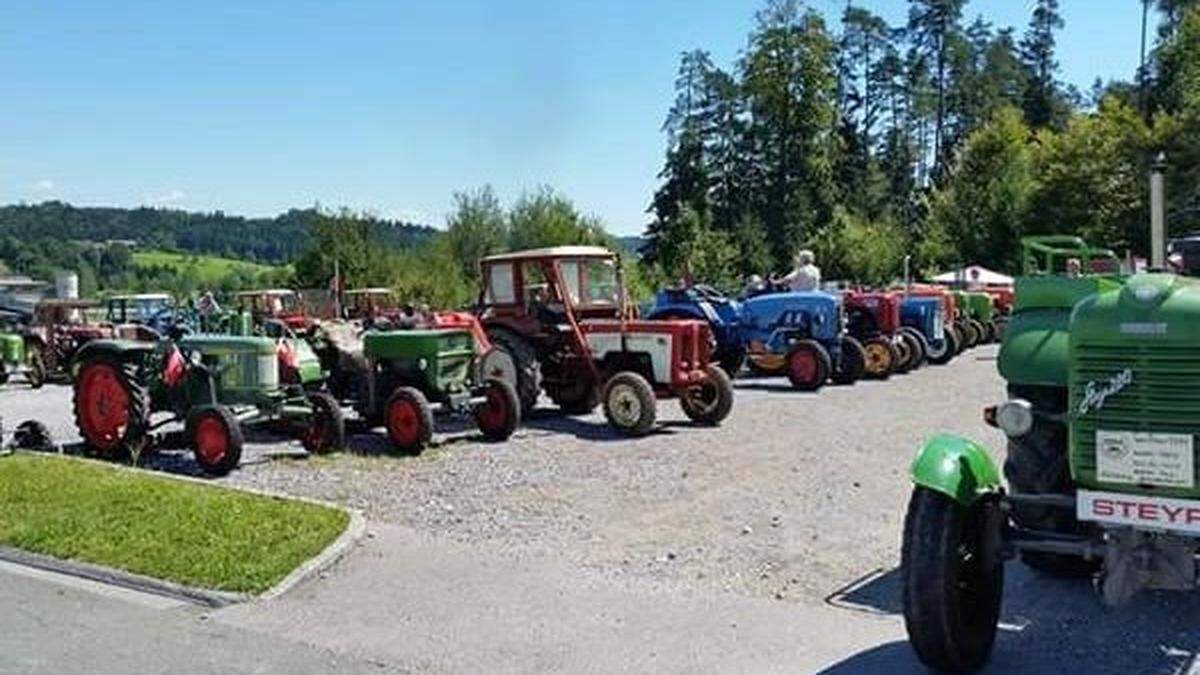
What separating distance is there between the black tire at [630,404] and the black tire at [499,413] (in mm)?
1091

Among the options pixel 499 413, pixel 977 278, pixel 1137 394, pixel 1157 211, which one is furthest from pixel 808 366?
pixel 977 278

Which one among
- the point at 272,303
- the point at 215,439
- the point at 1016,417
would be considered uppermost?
the point at 272,303

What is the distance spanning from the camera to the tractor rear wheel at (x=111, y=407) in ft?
36.4

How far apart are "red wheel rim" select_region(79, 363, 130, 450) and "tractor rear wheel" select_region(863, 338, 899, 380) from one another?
11396 mm

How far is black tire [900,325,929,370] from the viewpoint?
19922 mm

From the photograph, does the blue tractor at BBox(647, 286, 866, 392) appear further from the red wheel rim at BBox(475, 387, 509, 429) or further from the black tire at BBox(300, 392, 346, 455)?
the black tire at BBox(300, 392, 346, 455)

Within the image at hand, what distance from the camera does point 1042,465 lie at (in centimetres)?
557

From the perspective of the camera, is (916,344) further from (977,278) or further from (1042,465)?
(977,278)

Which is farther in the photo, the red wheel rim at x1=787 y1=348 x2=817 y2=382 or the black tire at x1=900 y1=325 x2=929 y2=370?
the black tire at x1=900 y1=325 x2=929 y2=370

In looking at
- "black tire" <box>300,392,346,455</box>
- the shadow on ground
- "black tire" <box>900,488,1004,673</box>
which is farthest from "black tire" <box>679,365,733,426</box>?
"black tire" <box>900,488,1004,673</box>

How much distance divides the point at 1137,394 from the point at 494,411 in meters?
7.97

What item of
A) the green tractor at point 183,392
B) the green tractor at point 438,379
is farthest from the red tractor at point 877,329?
the green tractor at point 183,392

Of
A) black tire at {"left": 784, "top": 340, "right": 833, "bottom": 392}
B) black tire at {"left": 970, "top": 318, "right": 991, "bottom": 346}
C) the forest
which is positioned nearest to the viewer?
black tire at {"left": 784, "top": 340, "right": 833, "bottom": 392}

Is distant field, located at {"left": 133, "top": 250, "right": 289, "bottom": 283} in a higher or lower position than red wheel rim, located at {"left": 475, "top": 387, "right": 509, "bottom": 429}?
higher
